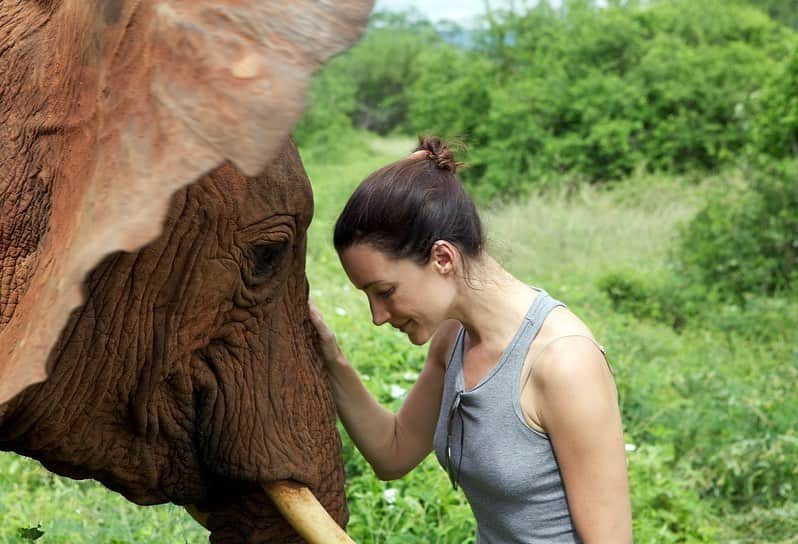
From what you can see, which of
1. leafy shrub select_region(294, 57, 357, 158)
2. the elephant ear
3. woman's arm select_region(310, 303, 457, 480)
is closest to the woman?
woman's arm select_region(310, 303, 457, 480)

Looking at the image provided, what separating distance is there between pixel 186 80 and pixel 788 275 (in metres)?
7.97

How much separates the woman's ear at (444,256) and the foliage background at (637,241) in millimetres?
209

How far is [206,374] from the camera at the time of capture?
7.65ft

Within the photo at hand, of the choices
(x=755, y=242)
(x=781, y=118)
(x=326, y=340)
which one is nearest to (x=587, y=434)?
(x=326, y=340)

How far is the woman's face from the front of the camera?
2.31 metres

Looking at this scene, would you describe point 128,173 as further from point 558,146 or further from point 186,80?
point 558,146

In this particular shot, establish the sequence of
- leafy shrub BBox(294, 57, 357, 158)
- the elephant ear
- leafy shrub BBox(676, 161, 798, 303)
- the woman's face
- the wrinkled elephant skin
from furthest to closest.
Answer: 1. leafy shrub BBox(294, 57, 357, 158)
2. leafy shrub BBox(676, 161, 798, 303)
3. the woman's face
4. the wrinkled elephant skin
5. the elephant ear

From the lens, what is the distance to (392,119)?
35250mm

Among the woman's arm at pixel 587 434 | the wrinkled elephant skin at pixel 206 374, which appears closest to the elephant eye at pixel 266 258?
the wrinkled elephant skin at pixel 206 374

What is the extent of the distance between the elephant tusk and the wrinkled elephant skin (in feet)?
0.12

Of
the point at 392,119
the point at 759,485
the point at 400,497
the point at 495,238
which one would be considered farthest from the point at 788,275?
the point at 392,119

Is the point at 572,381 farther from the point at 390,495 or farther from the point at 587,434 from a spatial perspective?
the point at 390,495

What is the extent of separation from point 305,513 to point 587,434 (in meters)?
0.68

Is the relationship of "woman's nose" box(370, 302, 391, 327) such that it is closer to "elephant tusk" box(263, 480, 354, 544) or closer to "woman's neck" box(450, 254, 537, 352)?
"woman's neck" box(450, 254, 537, 352)
